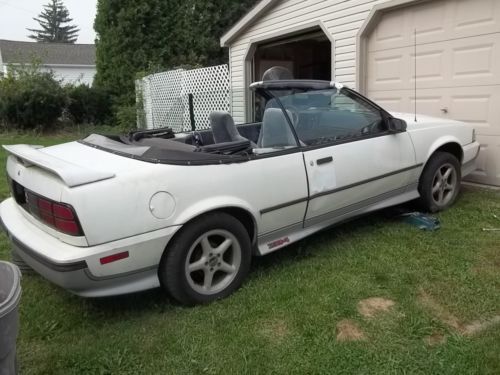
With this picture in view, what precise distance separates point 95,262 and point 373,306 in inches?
67.5

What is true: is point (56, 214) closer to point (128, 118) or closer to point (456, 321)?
point (456, 321)

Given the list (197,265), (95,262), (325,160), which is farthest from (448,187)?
(95,262)

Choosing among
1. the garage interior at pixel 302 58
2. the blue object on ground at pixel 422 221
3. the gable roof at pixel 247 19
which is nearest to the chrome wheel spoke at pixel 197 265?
the blue object on ground at pixel 422 221

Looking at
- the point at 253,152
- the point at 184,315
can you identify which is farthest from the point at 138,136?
the point at 184,315

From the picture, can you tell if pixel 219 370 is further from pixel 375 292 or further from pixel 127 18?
pixel 127 18

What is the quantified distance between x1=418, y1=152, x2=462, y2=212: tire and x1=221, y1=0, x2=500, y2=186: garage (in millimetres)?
1369

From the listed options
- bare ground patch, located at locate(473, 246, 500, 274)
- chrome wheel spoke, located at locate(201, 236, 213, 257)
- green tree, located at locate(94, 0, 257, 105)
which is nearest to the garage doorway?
green tree, located at locate(94, 0, 257, 105)

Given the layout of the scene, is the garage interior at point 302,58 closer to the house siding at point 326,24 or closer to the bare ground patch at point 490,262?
the house siding at point 326,24

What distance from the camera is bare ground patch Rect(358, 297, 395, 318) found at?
112 inches

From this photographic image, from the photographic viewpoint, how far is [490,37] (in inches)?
218

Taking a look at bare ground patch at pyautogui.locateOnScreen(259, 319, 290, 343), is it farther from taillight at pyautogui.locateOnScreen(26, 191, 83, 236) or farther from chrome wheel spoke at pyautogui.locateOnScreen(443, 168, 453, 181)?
chrome wheel spoke at pyautogui.locateOnScreen(443, 168, 453, 181)

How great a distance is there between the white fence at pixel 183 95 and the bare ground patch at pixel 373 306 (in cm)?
770

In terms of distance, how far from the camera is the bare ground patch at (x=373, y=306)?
2.85 m

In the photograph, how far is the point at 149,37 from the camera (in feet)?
57.1
